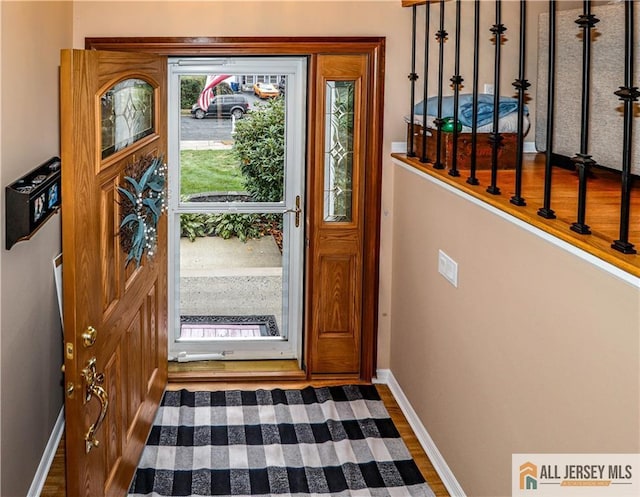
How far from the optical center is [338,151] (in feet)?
14.2

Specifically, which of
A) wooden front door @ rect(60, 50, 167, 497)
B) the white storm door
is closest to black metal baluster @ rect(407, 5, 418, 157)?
the white storm door

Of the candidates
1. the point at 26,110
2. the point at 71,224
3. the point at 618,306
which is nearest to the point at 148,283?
the point at 26,110

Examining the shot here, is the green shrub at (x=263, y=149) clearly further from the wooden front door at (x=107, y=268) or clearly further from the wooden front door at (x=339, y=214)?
the wooden front door at (x=107, y=268)

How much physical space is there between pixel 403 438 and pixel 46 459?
5.45 feet

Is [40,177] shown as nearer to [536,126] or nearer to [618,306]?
[618,306]

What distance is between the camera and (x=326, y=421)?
3.97 m

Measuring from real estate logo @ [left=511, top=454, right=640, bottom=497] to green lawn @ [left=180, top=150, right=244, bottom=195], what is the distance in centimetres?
265

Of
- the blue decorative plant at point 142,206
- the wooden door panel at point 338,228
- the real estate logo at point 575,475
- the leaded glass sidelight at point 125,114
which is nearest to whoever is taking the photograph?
the real estate logo at point 575,475

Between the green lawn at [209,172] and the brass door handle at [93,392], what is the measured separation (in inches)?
85.9

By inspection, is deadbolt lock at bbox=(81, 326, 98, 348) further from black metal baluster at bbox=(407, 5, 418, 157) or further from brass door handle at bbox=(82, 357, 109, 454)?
black metal baluster at bbox=(407, 5, 418, 157)

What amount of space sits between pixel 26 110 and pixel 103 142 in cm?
57

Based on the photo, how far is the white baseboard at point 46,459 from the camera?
321cm

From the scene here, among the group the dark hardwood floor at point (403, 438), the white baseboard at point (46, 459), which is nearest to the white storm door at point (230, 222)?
the dark hardwood floor at point (403, 438)

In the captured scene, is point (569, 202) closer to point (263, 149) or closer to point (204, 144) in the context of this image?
point (263, 149)
